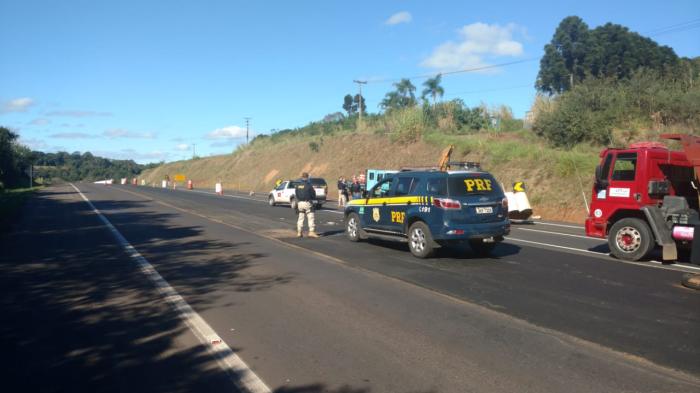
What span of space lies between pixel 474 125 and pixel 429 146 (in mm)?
4053

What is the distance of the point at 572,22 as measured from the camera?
66500 mm

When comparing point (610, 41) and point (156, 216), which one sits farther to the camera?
point (610, 41)

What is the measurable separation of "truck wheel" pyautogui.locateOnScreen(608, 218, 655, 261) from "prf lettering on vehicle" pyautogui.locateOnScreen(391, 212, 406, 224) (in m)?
4.30

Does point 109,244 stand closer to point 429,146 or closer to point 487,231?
point 487,231

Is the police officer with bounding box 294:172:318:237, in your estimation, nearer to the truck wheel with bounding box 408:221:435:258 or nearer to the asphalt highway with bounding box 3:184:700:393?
the asphalt highway with bounding box 3:184:700:393

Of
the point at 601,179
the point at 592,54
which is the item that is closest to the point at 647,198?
the point at 601,179

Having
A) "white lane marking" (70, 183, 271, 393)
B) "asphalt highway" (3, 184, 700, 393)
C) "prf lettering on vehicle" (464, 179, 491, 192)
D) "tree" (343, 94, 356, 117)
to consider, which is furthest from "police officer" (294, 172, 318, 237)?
"tree" (343, 94, 356, 117)

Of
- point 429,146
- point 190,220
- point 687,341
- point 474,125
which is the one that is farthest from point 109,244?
point 474,125

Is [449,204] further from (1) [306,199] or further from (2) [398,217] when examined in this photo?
(1) [306,199]

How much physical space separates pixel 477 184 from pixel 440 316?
4970mm

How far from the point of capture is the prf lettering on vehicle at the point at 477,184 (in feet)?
36.1

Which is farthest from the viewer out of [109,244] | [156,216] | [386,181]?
[156,216]

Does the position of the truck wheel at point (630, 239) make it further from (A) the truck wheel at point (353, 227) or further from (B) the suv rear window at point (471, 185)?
(A) the truck wheel at point (353, 227)

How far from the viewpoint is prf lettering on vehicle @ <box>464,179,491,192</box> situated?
36.1 feet
